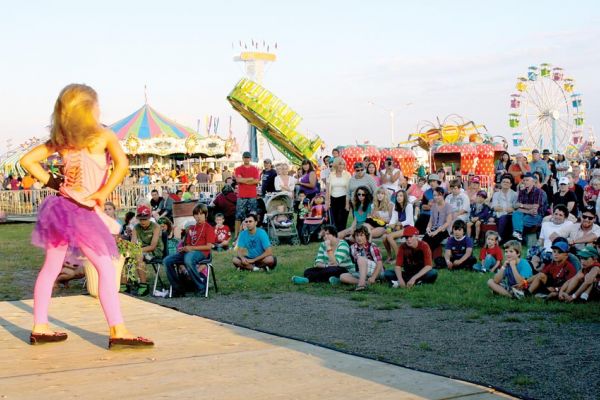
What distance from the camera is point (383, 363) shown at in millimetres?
4621

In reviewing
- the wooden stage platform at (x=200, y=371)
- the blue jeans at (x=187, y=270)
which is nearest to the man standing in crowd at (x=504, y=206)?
the blue jeans at (x=187, y=270)

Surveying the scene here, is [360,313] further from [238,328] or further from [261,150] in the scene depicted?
[261,150]

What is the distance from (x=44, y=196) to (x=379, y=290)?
67.0 ft

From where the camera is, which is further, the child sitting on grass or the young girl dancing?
the child sitting on grass

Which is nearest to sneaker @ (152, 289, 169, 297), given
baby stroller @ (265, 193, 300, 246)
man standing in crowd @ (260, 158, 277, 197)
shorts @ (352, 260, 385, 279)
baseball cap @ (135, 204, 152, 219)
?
baseball cap @ (135, 204, 152, 219)

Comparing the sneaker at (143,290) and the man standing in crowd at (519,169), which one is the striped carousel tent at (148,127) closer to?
the man standing in crowd at (519,169)

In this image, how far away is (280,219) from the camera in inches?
635

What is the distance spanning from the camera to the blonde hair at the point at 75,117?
196 inches

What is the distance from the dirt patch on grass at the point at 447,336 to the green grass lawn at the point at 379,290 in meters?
0.21

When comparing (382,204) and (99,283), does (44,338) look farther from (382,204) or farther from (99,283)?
(382,204)

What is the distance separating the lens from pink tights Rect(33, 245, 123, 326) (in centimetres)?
502

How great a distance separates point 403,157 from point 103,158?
3268 centimetres

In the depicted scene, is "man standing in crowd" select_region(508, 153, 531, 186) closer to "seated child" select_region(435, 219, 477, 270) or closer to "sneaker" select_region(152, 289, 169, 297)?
"seated child" select_region(435, 219, 477, 270)

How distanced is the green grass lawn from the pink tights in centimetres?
392
